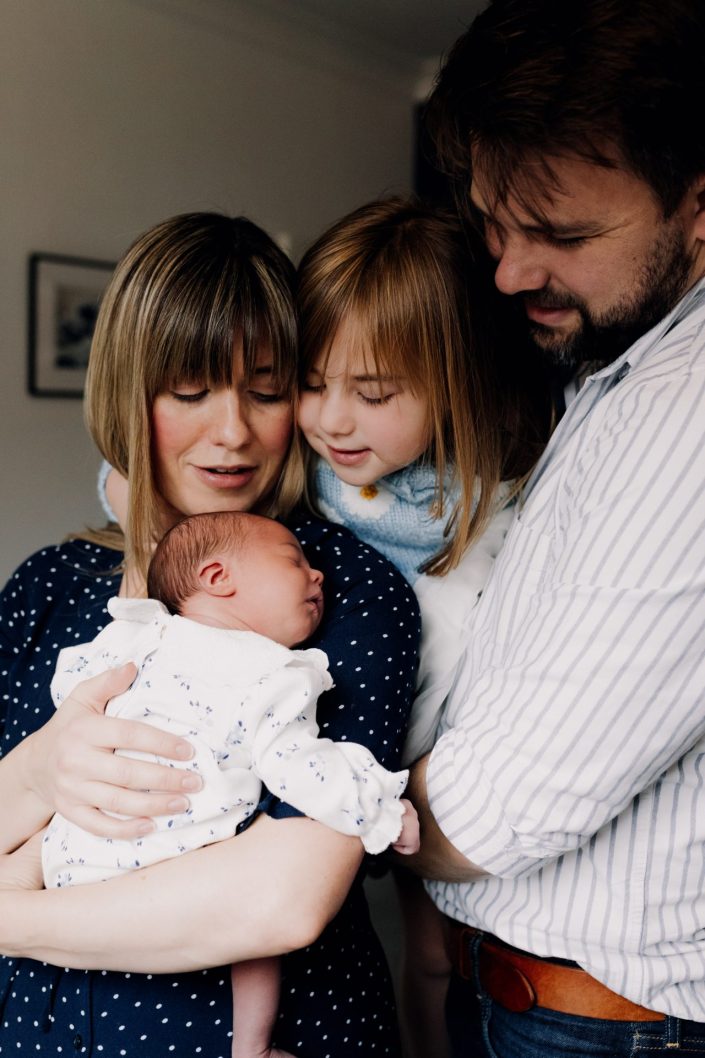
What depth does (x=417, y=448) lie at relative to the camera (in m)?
1.62

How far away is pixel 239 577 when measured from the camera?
1.40 m

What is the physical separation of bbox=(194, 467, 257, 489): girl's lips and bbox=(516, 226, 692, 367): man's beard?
0.50 metres

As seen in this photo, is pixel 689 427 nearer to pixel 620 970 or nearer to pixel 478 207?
pixel 478 207

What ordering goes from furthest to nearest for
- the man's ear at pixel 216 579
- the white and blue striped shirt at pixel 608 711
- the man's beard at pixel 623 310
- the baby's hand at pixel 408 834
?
the man's ear at pixel 216 579
the man's beard at pixel 623 310
the baby's hand at pixel 408 834
the white and blue striped shirt at pixel 608 711

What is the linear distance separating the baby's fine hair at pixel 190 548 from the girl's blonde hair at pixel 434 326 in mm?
314

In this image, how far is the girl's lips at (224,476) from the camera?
158 cm

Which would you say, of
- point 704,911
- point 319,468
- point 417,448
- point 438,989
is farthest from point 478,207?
point 438,989

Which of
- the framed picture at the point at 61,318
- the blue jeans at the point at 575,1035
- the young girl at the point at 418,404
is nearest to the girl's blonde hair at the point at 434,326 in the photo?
the young girl at the point at 418,404

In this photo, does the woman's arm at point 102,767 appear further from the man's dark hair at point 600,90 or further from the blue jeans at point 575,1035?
the man's dark hair at point 600,90

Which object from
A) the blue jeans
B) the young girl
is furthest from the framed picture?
the blue jeans

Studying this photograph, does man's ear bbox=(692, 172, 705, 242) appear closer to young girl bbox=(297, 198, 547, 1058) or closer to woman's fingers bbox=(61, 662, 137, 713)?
young girl bbox=(297, 198, 547, 1058)

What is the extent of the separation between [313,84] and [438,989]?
15.2 feet

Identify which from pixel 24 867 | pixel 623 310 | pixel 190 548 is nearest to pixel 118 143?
pixel 190 548

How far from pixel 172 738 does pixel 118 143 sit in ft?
12.6
